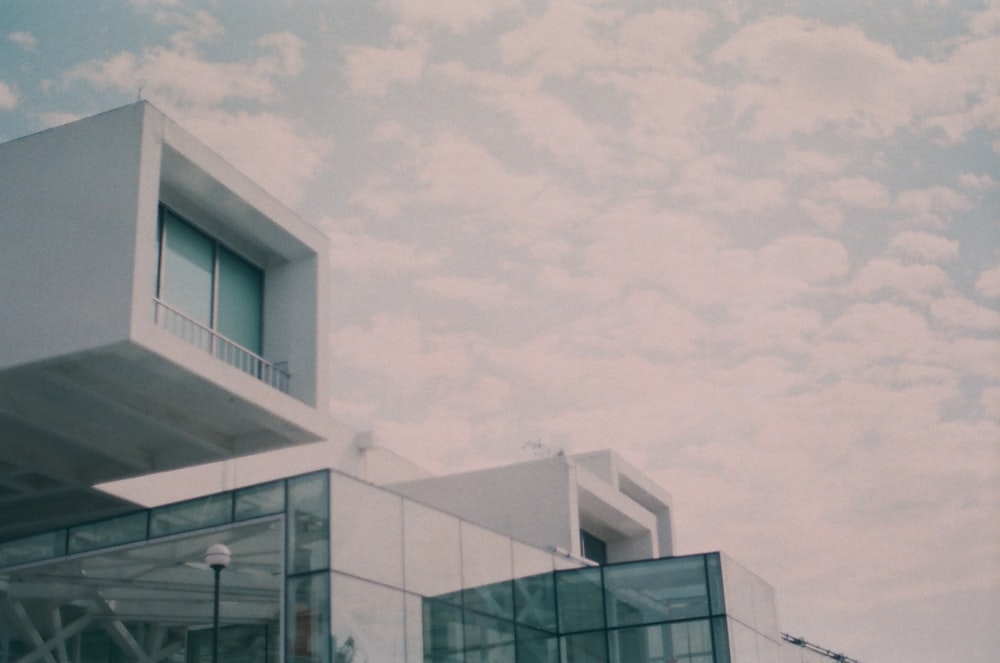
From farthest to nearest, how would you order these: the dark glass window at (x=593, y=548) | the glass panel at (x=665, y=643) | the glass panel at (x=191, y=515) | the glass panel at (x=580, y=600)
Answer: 1. the dark glass window at (x=593, y=548)
2. the glass panel at (x=580, y=600)
3. the glass panel at (x=665, y=643)
4. the glass panel at (x=191, y=515)

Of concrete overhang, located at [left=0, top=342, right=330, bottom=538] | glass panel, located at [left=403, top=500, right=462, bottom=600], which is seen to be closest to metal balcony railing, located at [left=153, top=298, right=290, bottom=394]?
concrete overhang, located at [left=0, top=342, right=330, bottom=538]

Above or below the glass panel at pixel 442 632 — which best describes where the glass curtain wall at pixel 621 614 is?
above

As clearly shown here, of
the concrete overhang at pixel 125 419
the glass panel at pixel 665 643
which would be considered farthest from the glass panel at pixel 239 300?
the glass panel at pixel 665 643

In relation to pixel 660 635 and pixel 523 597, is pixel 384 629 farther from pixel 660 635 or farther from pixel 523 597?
pixel 660 635

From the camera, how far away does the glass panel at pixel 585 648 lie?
31234mm

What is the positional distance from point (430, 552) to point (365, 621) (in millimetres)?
3114

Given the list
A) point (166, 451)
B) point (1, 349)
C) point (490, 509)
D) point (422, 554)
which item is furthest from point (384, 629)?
point (490, 509)

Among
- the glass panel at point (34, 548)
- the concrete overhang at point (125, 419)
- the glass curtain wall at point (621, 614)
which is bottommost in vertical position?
the glass curtain wall at point (621, 614)

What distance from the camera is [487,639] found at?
92.3ft

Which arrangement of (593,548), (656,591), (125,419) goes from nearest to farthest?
(125,419), (656,591), (593,548)

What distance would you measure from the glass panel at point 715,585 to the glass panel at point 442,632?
696 centimetres

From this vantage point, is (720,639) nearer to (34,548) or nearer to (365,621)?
(365,621)

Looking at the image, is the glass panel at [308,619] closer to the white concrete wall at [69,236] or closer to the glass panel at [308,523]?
the glass panel at [308,523]

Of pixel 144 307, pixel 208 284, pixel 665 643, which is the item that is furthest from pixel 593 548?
pixel 144 307
